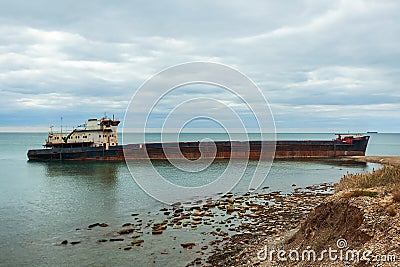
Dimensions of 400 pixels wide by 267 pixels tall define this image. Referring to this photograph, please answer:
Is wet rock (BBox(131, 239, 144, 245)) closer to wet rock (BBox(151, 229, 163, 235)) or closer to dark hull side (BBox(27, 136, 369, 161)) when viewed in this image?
wet rock (BBox(151, 229, 163, 235))

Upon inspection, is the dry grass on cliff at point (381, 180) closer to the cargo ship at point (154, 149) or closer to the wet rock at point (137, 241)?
the wet rock at point (137, 241)

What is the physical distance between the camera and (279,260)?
498 inches

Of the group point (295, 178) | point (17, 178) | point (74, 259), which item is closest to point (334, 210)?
point (74, 259)

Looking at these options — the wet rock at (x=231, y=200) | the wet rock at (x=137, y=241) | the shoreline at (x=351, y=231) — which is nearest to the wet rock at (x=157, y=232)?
the wet rock at (x=137, y=241)

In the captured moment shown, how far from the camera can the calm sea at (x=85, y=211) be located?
15961 millimetres

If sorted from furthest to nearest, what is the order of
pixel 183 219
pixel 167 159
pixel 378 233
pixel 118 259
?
pixel 167 159 < pixel 183 219 < pixel 118 259 < pixel 378 233

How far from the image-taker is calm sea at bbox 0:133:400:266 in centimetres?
1596

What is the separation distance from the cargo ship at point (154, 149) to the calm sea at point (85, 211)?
36.7 feet

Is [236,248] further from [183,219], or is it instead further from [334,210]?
[183,219]

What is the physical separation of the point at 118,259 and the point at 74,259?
213 centimetres

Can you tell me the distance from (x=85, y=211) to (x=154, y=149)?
4238 cm

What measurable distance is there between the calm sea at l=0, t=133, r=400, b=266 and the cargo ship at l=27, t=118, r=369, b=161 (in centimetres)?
1120

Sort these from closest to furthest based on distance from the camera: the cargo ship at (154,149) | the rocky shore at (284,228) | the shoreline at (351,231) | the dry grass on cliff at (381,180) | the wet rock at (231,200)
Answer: the shoreline at (351,231)
the rocky shore at (284,228)
the dry grass on cliff at (381,180)
the wet rock at (231,200)
the cargo ship at (154,149)

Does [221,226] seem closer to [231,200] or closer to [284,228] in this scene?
[284,228]
